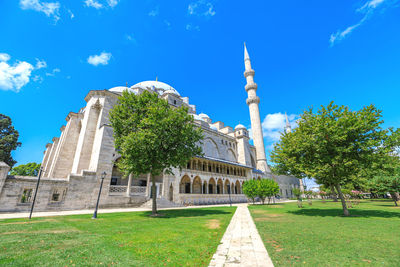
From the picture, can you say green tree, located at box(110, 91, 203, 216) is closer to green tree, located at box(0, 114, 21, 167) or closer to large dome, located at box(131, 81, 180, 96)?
green tree, located at box(0, 114, 21, 167)

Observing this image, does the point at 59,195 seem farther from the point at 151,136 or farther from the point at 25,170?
the point at 25,170

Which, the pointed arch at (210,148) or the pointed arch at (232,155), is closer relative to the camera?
the pointed arch at (210,148)

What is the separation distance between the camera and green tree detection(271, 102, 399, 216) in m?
12.2

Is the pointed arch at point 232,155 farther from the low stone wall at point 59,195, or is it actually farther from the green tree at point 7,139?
the green tree at point 7,139

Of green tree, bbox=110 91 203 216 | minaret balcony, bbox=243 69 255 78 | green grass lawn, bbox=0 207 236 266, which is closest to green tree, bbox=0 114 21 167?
green tree, bbox=110 91 203 216

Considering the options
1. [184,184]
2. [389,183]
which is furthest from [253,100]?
[389,183]

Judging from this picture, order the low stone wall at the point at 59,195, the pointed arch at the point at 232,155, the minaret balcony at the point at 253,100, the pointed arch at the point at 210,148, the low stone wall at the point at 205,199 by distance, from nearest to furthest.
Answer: the low stone wall at the point at 59,195, the low stone wall at the point at 205,199, the pointed arch at the point at 210,148, the pointed arch at the point at 232,155, the minaret balcony at the point at 253,100

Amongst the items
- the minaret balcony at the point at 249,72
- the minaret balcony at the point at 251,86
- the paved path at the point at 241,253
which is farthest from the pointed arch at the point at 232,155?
the paved path at the point at 241,253

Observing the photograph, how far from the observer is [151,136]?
1315 cm

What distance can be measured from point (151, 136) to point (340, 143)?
552 inches

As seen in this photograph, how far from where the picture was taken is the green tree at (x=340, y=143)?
1220 cm

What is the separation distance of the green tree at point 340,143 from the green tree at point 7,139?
43063 mm

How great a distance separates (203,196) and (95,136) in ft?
63.7

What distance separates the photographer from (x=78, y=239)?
6.29 m
